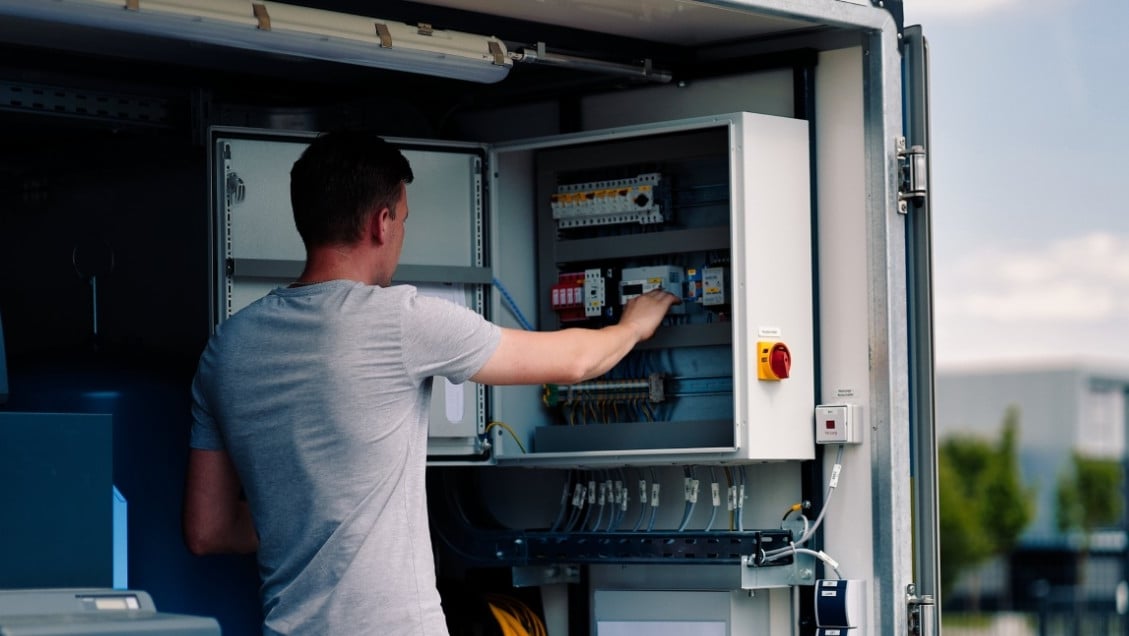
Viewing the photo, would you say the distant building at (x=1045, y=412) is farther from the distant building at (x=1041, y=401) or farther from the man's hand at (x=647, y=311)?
the man's hand at (x=647, y=311)

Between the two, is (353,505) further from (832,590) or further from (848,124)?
(848,124)

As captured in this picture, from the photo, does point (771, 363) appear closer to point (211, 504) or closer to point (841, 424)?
point (841, 424)

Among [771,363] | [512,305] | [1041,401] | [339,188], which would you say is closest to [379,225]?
[339,188]

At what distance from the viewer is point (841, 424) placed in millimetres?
4125

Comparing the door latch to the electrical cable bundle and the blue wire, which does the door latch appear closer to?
the electrical cable bundle

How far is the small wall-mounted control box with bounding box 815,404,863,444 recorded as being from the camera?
4.12 m

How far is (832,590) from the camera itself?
160 inches

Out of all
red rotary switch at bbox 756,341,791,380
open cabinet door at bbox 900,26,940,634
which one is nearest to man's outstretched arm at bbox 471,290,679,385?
red rotary switch at bbox 756,341,791,380

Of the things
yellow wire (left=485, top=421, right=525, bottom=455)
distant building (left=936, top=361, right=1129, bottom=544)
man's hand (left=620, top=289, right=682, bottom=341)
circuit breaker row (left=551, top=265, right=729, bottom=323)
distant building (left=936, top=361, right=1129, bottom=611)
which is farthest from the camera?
distant building (left=936, top=361, right=1129, bottom=544)

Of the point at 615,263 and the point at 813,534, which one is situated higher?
the point at 615,263

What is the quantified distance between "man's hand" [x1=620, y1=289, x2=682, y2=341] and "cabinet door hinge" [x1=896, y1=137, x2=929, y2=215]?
625mm

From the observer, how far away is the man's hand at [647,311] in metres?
3.96

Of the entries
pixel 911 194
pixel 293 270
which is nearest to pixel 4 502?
pixel 293 270

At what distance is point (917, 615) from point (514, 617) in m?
1.14
